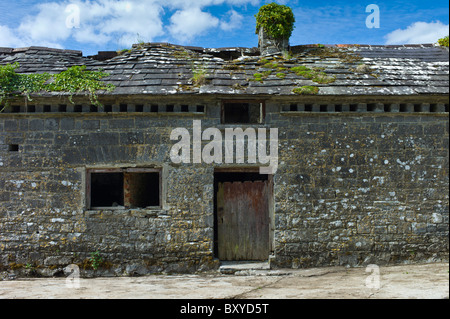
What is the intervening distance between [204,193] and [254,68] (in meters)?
3.13


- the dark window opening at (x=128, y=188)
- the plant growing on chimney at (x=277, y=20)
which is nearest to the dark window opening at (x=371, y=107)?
the plant growing on chimney at (x=277, y=20)

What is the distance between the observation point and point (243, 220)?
8164mm

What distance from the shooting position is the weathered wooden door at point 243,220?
26.6 feet

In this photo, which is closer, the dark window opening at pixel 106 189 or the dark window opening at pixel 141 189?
the dark window opening at pixel 141 189

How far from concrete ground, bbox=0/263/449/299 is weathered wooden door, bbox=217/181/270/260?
602 mm

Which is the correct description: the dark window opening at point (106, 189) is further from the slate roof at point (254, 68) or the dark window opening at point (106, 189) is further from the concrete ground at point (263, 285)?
the concrete ground at point (263, 285)

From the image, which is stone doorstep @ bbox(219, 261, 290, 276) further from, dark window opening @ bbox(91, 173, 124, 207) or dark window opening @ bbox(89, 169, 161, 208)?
dark window opening @ bbox(91, 173, 124, 207)

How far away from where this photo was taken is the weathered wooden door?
8094mm

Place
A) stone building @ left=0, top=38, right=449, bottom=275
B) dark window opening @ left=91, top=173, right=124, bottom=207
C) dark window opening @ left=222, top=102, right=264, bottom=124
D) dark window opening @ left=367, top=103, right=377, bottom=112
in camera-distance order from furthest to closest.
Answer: dark window opening @ left=91, top=173, right=124, bottom=207, dark window opening @ left=222, top=102, right=264, bottom=124, dark window opening @ left=367, top=103, right=377, bottom=112, stone building @ left=0, top=38, right=449, bottom=275

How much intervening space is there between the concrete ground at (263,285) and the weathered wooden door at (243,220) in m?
0.60

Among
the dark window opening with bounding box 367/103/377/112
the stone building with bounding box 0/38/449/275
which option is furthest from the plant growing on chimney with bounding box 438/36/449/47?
the dark window opening with bounding box 367/103/377/112

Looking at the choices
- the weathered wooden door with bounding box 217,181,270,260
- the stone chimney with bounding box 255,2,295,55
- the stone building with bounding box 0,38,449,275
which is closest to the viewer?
the stone building with bounding box 0,38,449,275

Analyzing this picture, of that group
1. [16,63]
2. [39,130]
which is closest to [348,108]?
[39,130]

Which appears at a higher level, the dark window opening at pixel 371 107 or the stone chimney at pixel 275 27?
the stone chimney at pixel 275 27
